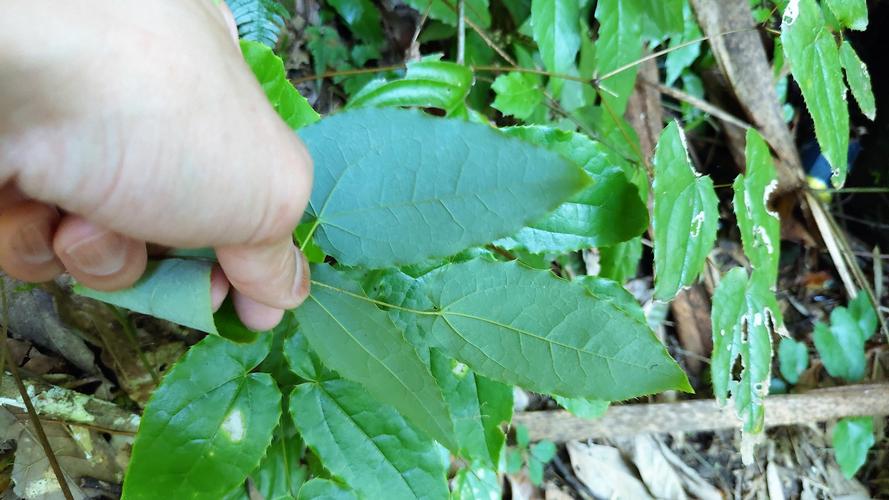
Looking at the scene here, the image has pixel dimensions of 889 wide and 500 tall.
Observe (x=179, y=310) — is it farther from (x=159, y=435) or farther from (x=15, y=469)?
(x=15, y=469)

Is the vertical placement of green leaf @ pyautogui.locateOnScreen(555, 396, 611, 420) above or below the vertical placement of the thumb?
below

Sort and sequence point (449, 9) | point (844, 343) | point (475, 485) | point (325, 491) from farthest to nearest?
point (844, 343), point (449, 9), point (475, 485), point (325, 491)

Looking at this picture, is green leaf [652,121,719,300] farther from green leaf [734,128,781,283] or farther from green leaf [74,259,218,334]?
green leaf [74,259,218,334]

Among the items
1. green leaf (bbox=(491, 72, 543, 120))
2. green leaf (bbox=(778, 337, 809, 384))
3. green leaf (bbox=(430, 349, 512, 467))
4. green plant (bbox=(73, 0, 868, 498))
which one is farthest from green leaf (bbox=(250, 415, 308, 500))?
green leaf (bbox=(778, 337, 809, 384))

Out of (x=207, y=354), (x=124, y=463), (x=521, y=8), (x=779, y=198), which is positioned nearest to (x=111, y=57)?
(x=207, y=354)

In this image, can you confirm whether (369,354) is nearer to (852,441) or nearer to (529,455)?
(529,455)

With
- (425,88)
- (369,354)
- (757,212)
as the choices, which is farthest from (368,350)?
(757,212)
